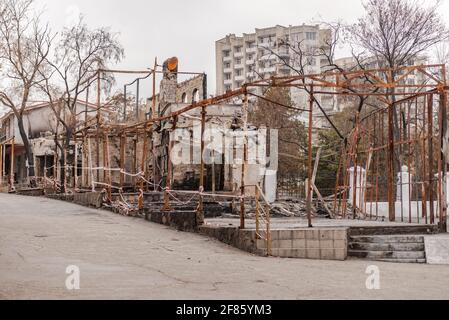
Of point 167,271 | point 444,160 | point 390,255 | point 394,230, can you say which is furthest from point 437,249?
point 167,271

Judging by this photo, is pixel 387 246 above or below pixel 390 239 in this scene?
below

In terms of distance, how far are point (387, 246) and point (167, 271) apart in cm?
516

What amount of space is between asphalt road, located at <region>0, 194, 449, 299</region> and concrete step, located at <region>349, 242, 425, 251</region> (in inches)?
28.3

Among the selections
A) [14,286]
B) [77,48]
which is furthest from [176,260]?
[77,48]

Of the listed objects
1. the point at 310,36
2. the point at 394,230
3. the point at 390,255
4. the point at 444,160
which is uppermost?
the point at 310,36

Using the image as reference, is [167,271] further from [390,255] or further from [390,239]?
[390,239]

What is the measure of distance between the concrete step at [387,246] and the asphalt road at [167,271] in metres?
0.72

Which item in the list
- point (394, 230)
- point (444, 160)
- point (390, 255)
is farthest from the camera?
point (444, 160)

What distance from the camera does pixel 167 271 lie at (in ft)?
29.3

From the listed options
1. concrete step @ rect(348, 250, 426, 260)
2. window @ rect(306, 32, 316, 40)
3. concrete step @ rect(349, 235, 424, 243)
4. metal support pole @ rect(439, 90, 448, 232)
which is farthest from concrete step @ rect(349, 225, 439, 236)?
window @ rect(306, 32, 316, 40)

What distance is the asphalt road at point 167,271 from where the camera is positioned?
716 cm

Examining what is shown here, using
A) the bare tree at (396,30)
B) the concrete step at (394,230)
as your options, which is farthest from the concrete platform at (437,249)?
the bare tree at (396,30)

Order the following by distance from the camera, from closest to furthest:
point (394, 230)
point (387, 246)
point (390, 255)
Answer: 1. point (390, 255)
2. point (387, 246)
3. point (394, 230)
